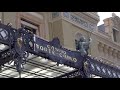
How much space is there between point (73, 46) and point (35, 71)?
18.3 feet

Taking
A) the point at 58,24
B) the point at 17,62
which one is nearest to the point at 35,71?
the point at 17,62

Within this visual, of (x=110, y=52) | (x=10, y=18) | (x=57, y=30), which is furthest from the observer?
(x=110, y=52)

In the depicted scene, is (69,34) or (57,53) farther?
(69,34)

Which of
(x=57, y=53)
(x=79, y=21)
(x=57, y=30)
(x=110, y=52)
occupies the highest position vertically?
(x=79, y=21)

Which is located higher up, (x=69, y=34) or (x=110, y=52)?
(x=69, y=34)

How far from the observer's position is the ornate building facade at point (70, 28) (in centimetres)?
1409

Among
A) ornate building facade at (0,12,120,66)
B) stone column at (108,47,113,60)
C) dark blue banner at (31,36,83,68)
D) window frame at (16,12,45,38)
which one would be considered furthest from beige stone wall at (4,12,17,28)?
stone column at (108,47,113,60)

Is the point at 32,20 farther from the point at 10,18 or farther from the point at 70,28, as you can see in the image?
the point at 70,28

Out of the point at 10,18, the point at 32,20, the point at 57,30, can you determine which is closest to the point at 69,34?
the point at 57,30

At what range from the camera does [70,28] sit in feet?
52.4

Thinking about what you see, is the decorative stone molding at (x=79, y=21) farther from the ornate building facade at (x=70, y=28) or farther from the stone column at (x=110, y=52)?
the stone column at (x=110, y=52)

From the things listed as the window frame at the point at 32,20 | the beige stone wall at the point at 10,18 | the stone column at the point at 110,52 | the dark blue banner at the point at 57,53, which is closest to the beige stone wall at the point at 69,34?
the window frame at the point at 32,20

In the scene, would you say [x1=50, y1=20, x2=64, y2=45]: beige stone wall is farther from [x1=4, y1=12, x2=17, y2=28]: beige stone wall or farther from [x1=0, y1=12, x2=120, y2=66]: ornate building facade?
[x1=4, y1=12, x2=17, y2=28]: beige stone wall

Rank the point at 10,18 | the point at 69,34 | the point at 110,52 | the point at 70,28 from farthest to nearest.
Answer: the point at 110,52 < the point at 70,28 < the point at 69,34 < the point at 10,18
